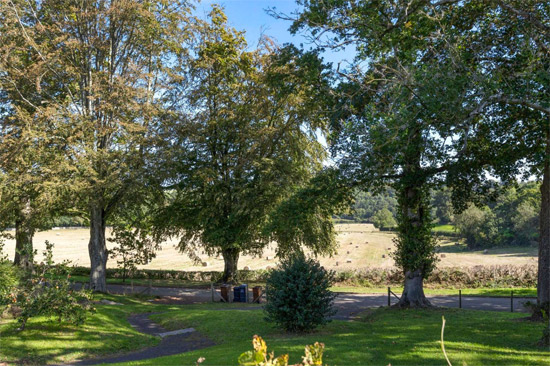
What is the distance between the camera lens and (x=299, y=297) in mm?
14109

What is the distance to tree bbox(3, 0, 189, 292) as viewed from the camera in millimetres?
23562

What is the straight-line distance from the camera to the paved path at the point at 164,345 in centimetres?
1316

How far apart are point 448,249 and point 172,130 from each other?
2427 inches

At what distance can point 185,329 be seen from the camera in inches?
674

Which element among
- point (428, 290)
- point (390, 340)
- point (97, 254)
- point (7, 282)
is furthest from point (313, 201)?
point (428, 290)

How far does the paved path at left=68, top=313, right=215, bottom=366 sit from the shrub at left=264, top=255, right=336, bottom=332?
8.36 ft

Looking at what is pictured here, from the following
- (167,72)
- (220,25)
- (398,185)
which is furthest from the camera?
(220,25)

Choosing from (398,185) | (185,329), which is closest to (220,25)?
(398,185)

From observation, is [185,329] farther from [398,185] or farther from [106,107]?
[106,107]

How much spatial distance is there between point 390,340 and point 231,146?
2079 cm

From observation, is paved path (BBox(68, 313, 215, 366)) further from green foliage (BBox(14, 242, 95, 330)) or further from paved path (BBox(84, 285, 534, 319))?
paved path (BBox(84, 285, 534, 319))

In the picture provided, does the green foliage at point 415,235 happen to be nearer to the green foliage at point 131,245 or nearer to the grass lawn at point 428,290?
the grass lawn at point 428,290

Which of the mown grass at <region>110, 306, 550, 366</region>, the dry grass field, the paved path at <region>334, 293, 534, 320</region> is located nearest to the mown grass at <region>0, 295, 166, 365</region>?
the mown grass at <region>110, 306, 550, 366</region>

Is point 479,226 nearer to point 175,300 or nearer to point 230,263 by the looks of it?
point 230,263
